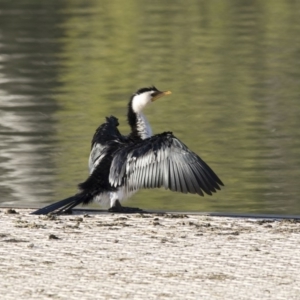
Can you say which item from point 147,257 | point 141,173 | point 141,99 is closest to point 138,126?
point 141,99

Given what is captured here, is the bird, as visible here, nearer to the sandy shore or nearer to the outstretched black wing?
the outstretched black wing

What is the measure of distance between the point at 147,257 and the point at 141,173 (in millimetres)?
1498

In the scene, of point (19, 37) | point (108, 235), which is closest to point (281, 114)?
point (108, 235)

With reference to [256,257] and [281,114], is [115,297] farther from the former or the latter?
[281,114]

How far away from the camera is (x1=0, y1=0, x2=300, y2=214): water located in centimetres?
1113

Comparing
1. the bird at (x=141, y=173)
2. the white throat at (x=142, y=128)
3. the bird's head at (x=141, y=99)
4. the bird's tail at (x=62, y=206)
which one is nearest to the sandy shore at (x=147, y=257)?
the bird's tail at (x=62, y=206)

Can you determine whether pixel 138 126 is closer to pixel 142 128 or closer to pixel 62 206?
pixel 142 128

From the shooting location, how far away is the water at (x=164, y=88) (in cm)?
1113

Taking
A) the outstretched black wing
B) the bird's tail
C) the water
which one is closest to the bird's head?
the outstretched black wing

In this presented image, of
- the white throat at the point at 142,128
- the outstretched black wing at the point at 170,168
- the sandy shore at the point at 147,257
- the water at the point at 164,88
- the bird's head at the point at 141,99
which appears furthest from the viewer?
the water at the point at 164,88

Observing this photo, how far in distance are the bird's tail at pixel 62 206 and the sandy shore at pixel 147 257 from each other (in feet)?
0.33

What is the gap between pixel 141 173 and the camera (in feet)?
27.3

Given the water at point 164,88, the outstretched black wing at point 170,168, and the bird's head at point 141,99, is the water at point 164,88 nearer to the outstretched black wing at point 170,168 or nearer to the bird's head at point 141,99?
the bird's head at point 141,99

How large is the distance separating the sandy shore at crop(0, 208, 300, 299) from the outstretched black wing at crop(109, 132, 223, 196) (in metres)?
0.23
